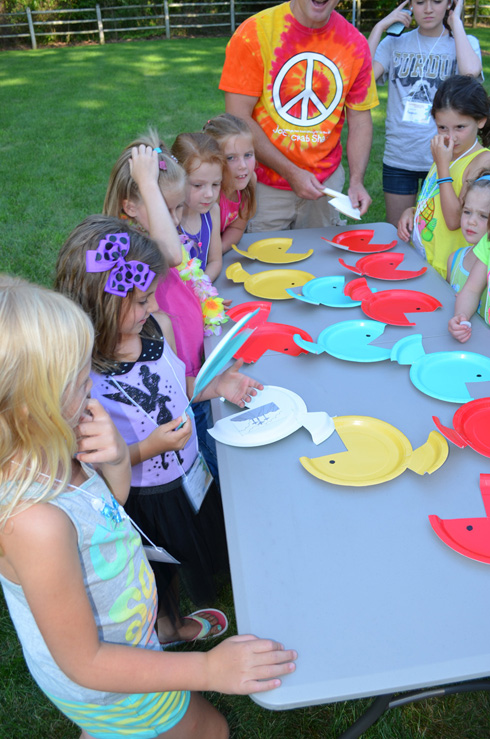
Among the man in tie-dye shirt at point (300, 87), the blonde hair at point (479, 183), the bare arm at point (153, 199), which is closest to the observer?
the bare arm at point (153, 199)

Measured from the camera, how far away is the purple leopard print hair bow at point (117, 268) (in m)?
1.32

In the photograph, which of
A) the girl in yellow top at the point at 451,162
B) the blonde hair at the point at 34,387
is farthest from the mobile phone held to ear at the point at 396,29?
the blonde hair at the point at 34,387

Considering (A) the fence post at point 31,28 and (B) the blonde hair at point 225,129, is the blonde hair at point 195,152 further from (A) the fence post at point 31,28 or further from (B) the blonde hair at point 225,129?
(A) the fence post at point 31,28

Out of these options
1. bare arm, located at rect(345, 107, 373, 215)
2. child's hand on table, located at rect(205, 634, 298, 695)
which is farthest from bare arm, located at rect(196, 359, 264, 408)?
bare arm, located at rect(345, 107, 373, 215)

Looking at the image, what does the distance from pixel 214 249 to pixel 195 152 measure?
38cm

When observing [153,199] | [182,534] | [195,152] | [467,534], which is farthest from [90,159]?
[467,534]

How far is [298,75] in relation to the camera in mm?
2549

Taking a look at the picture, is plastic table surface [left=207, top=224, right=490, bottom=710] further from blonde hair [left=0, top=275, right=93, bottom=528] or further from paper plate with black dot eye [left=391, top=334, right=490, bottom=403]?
blonde hair [left=0, top=275, right=93, bottom=528]

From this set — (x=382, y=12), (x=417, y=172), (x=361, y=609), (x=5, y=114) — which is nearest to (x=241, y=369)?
(x=361, y=609)

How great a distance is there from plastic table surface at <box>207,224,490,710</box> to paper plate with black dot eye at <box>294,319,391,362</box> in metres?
0.11

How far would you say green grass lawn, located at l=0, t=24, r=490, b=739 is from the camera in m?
1.64

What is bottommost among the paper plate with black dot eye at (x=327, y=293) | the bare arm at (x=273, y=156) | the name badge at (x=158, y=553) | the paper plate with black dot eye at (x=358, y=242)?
the name badge at (x=158, y=553)

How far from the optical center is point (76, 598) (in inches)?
33.6

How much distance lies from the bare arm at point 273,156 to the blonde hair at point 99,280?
1.37 metres
